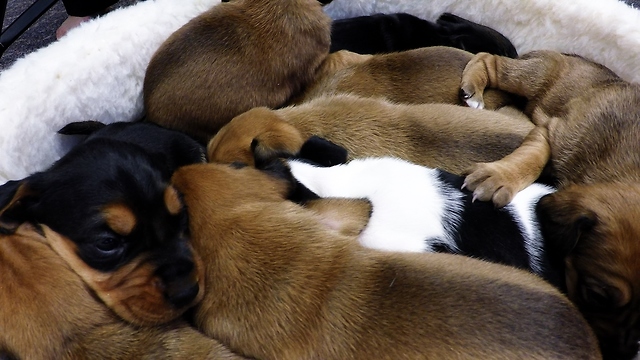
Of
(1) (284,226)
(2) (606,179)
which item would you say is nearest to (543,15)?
(2) (606,179)

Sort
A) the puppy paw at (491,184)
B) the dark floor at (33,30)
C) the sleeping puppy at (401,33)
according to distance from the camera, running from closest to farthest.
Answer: the puppy paw at (491,184) → the sleeping puppy at (401,33) → the dark floor at (33,30)

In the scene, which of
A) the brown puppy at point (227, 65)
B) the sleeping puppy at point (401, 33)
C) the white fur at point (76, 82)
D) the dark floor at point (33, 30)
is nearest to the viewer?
the white fur at point (76, 82)

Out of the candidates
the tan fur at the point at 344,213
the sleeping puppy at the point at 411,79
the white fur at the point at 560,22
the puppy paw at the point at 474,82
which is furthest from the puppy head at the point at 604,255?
the white fur at the point at 560,22

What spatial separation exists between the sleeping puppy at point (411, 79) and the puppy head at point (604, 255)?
79 cm

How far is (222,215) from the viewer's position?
5.00 ft

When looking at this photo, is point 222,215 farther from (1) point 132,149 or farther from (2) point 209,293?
(1) point 132,149

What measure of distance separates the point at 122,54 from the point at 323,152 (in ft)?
3.57

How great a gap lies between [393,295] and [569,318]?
1.44 feet

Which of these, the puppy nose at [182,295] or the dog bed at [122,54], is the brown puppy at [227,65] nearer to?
the dog bed at [122,54]

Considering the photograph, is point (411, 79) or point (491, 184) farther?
point (411, 79)

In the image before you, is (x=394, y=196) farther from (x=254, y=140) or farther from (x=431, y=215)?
(x=254, y=140)

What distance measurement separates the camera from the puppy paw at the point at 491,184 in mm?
1817

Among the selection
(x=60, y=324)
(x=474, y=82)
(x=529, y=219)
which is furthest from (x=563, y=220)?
(x=60, y=324)

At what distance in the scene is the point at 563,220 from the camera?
1.74m
